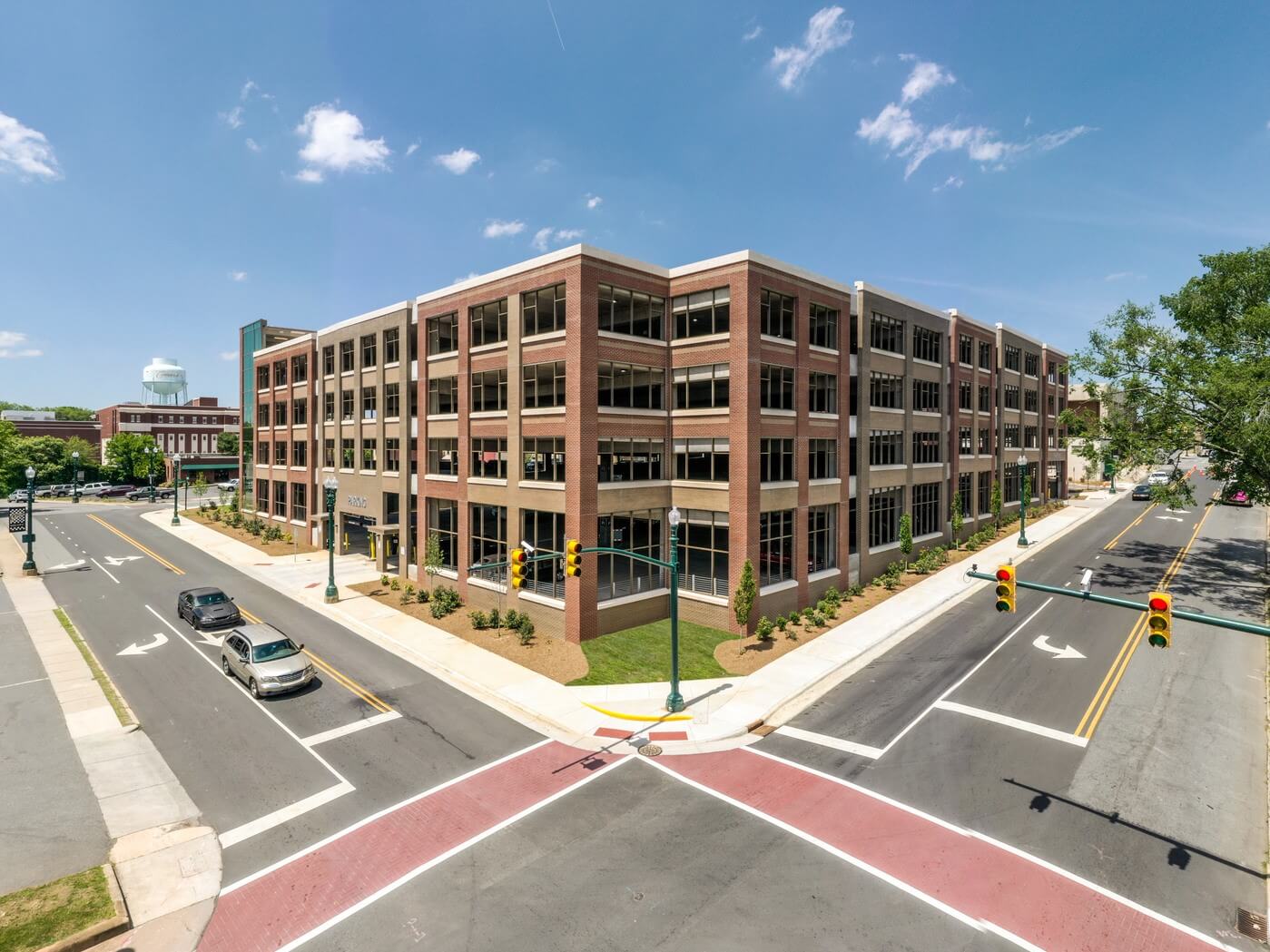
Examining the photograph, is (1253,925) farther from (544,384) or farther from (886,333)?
(886,333)

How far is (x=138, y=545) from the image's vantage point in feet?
157

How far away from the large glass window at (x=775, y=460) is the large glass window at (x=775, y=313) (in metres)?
4.87

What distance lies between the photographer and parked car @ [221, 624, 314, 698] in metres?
19.8

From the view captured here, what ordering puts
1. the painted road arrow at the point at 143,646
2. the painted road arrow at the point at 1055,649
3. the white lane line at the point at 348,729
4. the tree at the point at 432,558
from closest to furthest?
the white lane line at the point at 348,729, the painted road arrow at the point at 1055,649, the painted road arrow at the point at 143,646, the tree at the point at 432,558

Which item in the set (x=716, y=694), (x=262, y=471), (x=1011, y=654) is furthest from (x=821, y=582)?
(x=262, y=471)

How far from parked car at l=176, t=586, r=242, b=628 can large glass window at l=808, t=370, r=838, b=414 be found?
28.8 metres

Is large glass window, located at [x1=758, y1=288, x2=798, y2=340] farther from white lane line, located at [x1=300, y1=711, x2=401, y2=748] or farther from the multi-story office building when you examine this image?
white lane line, located at [x1=300, y1=711, x2=401, y2=748]

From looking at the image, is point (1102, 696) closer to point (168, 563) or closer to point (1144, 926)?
point (1144, 926)

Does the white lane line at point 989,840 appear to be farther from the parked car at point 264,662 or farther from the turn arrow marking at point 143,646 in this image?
the turn arrow marking at point 143,646

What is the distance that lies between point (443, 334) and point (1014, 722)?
30730 mm

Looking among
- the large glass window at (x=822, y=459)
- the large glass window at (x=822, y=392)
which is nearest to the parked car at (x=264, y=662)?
the large glass window at (x=822, y=459)

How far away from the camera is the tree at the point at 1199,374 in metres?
31.6

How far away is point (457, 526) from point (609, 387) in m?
12.0

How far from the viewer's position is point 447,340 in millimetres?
33125
